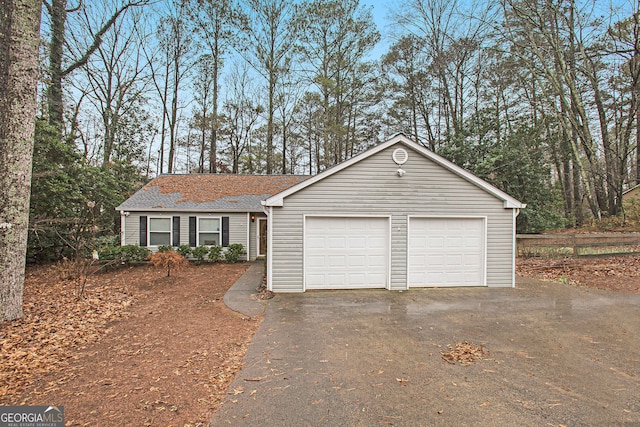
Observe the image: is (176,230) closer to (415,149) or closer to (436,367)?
(415,149)

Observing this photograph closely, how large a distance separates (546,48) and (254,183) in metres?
16.3

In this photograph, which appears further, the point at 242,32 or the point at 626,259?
the point at 242,32

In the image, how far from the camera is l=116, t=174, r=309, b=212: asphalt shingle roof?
13129 mm

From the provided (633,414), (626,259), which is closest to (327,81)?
(626,259)

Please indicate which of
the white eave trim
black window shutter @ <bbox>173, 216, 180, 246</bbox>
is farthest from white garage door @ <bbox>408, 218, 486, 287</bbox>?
black window shutter @ <bbox>173, 216, 180, 246</bbox>

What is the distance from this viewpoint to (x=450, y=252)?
324 inches

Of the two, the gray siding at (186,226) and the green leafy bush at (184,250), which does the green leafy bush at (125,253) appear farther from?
the green leafy bush at (184,250)

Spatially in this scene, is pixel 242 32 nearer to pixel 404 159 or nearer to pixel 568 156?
pixel 404 159

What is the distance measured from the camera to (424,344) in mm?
4531

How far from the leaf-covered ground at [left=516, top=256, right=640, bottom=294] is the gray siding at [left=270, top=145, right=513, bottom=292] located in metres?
2.70

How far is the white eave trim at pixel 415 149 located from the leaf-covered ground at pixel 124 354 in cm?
300

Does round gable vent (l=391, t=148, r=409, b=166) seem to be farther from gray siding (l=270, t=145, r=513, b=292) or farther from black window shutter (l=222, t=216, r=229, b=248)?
black window shutter (l=222, t=216, r=229, b=248)

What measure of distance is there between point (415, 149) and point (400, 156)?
0.48 meters

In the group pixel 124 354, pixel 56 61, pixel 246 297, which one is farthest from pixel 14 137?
pixel 56 61
